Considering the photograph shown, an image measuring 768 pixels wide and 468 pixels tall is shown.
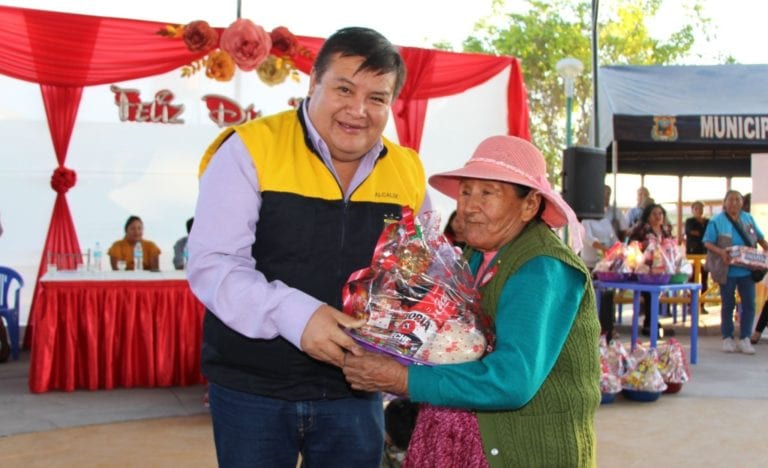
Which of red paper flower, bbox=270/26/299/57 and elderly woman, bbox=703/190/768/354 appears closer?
red paper flower, bbox=270/26/299/57

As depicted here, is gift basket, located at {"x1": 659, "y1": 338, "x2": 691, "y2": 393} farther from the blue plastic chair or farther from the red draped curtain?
the blue plastic chair

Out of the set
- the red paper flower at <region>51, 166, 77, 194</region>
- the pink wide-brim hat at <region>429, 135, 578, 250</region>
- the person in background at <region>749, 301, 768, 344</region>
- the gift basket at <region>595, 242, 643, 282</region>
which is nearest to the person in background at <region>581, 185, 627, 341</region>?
the gift basket at <region>595, 242, 643, 282</region>

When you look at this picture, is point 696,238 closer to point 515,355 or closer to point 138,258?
point 138,258

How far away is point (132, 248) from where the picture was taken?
24.1 ft

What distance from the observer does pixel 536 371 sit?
1.54 m

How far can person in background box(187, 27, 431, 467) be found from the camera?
1675mm

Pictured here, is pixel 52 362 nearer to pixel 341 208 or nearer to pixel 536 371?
pixel 341 208

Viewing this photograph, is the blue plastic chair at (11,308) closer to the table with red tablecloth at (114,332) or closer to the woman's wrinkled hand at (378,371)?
the table with red tablecloth at (114,332)

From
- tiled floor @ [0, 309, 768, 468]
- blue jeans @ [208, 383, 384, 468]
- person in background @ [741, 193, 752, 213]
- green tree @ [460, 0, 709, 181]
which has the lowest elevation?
tiled floor @ [0, 309, 768, 468]

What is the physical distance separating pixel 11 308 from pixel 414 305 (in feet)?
22.8

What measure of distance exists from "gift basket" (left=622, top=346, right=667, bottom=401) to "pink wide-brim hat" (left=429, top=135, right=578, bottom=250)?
171 inches

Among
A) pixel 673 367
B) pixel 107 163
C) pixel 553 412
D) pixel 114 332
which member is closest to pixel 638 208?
pixel 673 367

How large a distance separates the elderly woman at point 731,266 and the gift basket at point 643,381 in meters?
2.86

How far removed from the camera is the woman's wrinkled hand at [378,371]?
5.24ft
